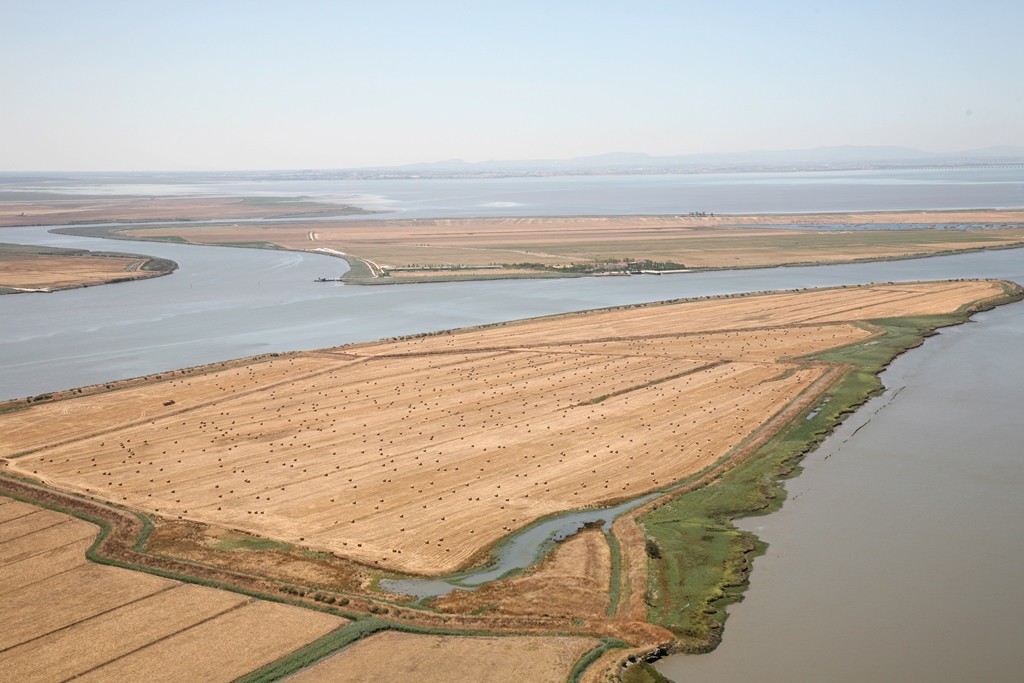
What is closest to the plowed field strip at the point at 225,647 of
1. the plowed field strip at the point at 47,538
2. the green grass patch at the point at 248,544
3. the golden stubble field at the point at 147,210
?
the green grass patch at the point at 248,544

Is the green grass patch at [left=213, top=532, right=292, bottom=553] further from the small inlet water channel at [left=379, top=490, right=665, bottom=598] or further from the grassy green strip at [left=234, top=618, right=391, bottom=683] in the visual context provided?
the grassy green strip at [left=234, top=618, right=391, bottom=683]

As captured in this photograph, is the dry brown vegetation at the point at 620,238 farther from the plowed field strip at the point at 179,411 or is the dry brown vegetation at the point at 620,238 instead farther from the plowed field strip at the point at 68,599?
the plowed field strip at the point at 68,599

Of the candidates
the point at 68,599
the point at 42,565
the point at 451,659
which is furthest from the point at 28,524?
the point at 451,659

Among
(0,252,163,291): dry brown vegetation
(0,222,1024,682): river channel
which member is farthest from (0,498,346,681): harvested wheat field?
(0,252,163,291): dry brown vegetation

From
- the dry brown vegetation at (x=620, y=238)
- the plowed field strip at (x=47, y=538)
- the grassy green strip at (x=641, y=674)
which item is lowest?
the grassy green strip at (x=641, y=674)

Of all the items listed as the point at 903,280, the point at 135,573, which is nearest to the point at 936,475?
the point at 135,573

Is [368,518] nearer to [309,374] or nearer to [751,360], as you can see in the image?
[309,374]

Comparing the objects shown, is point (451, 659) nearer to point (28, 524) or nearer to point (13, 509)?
point (28, 524)
